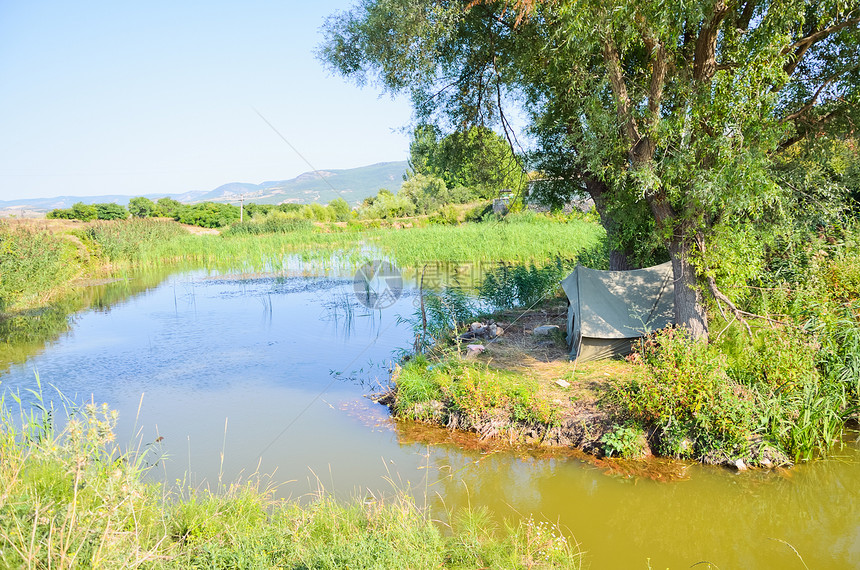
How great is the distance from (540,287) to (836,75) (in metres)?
6.07

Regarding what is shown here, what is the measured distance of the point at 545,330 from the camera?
9.17 metres

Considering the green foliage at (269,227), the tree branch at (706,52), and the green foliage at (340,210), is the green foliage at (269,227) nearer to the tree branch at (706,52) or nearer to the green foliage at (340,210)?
the green foliage at (340,210)

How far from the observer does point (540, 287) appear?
1171 cm

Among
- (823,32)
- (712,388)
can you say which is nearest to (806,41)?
(823,32)

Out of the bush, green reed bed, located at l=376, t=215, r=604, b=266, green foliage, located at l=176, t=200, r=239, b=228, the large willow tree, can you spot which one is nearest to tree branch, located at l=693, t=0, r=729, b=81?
the large willow tree

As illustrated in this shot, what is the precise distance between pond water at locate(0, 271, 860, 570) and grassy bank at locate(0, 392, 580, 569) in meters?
0.68

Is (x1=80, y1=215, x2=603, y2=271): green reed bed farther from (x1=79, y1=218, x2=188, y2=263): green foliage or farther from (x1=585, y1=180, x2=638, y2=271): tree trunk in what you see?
(x1=585, y1=180, x2=638, y2=271): tree trunk

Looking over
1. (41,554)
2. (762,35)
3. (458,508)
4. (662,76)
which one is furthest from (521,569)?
(762,35)

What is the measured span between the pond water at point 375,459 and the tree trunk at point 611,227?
3.87m

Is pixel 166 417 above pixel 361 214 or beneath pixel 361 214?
beneath

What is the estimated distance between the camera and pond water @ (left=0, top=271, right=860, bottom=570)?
457cm

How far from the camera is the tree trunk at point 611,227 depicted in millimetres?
8859

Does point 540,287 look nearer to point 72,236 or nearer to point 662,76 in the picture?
point 662,76

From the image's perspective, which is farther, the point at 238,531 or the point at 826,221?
the point at 826,221
